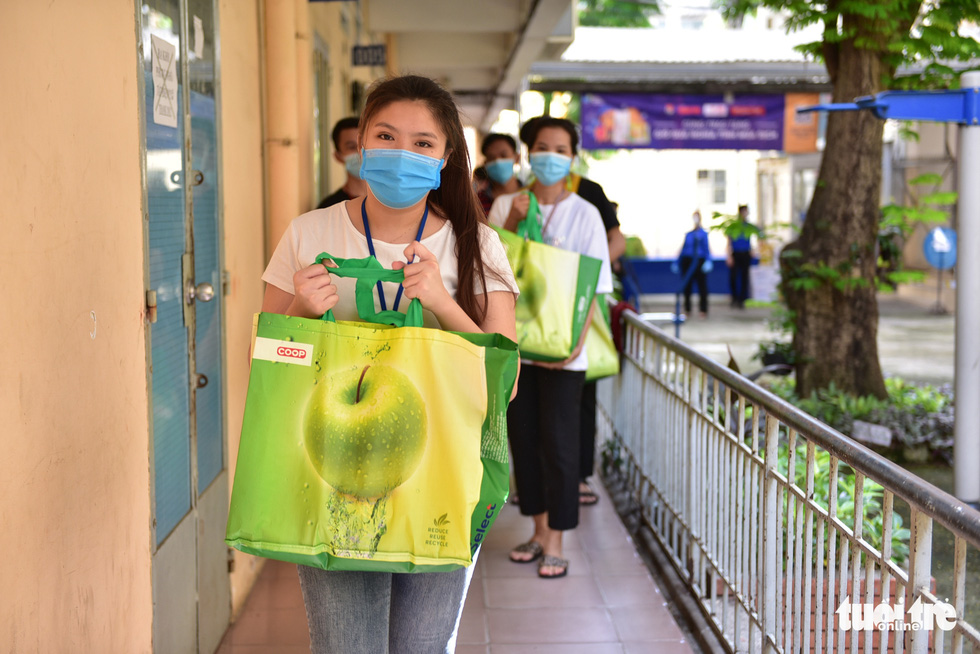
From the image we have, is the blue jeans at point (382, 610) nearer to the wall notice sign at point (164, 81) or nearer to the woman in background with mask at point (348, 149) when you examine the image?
the wall notice sign at point (164, 81)

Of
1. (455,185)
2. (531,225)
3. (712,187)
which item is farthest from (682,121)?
(712,187)

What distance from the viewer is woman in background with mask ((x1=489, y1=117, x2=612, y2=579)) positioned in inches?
161

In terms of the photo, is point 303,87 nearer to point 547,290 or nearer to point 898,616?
point 547,290

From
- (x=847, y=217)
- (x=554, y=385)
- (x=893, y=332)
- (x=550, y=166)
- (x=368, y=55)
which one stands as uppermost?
(x=368, y=55)

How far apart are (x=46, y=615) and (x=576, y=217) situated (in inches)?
106

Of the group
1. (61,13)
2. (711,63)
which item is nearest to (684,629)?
(61,13)

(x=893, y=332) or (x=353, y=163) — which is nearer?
(x=353, y=163)

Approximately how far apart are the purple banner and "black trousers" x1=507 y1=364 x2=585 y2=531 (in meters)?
9.72

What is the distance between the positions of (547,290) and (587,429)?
159 cm

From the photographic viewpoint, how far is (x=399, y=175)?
2000mm

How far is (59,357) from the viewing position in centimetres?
197

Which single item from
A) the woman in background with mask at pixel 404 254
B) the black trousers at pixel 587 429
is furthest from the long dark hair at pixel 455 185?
the black trousers at pixel 587 429

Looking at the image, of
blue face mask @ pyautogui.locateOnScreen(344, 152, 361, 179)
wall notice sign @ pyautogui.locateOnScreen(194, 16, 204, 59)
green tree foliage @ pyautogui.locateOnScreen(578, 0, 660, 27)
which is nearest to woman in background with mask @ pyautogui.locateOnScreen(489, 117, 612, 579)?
blue face mask @ pyautogui.locateOnScreen(344, 152, 361, 179)

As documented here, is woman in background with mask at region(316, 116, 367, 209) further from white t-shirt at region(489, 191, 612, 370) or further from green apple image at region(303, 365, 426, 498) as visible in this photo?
green apple image at region(303, 365, 426, 498)
